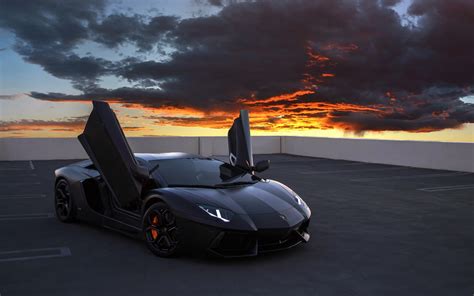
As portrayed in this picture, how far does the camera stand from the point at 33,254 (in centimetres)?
586

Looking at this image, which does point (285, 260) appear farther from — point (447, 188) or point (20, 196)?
point (447, 188)

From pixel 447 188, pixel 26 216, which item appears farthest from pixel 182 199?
pixel 447 188

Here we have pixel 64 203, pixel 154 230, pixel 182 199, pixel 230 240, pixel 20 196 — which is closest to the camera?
pixel 230 240

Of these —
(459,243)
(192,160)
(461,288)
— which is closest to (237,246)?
(192,160)

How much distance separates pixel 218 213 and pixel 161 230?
724mm

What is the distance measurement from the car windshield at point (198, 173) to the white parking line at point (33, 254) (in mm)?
1334

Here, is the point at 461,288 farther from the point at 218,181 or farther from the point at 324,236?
the point at 218,181

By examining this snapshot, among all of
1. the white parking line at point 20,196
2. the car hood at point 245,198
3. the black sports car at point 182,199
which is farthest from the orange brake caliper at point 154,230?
the white parking line at point 20,196

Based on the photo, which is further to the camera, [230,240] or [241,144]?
[241,144]

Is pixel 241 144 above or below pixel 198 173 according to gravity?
above

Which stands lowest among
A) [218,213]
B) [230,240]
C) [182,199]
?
[230,240]

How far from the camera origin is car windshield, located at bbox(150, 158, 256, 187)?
243 inches

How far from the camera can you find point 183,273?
16.5 feet

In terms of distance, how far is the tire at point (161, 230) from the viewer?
5.55 m
